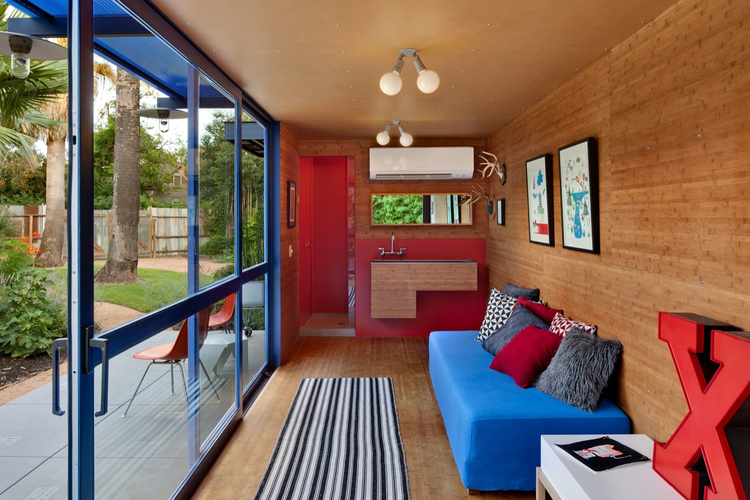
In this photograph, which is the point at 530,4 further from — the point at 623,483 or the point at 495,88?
the point at 623,483

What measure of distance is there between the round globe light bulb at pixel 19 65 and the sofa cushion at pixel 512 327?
3.07 metres

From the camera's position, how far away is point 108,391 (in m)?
1.83

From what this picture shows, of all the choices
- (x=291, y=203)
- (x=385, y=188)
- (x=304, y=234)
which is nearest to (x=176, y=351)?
(x=291, y=203)

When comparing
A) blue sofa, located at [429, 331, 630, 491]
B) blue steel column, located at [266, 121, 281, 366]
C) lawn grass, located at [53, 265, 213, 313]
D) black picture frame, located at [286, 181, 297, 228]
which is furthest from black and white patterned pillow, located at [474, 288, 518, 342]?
lawn grass, located at [53, 265, 213, 313]

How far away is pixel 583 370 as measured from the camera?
8.59 ft

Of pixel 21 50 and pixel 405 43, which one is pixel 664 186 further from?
pixel 21 50

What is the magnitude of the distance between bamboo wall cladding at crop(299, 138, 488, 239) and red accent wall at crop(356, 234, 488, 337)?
0.09 m

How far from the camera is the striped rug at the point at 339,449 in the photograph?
2596 mm

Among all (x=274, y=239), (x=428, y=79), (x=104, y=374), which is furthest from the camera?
(x=274, y=239)

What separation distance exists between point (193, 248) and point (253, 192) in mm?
1430

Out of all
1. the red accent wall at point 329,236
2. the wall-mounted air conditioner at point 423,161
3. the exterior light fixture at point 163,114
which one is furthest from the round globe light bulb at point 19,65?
the red accent wall at point 329,236

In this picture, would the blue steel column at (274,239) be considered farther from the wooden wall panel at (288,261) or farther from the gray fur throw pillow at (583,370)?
the gray fur throw pillow at (583,370)

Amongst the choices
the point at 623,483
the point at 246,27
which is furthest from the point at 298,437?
the point at 246,27

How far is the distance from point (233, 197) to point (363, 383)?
1980 mm
